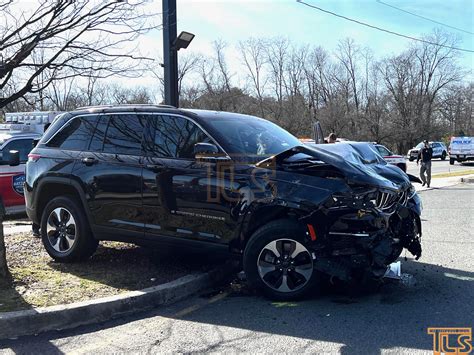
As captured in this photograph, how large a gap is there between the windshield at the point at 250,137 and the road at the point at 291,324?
5.03 ft

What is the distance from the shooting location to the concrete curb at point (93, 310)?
4086 millimetres

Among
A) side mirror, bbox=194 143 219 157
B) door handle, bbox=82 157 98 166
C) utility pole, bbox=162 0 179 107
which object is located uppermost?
utility pole, bbox=162 0 179 107

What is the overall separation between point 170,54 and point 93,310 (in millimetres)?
4914

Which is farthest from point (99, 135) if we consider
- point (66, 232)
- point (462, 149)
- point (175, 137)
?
point (462, 149)

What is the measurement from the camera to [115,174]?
5520 millimetres

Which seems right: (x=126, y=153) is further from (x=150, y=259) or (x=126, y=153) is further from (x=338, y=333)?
(x=338, y=333)

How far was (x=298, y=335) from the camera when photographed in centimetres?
395

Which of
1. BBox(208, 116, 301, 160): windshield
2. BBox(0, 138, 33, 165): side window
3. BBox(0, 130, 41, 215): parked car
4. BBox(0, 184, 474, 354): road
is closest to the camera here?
BBox(0, 184, 474, 354): road

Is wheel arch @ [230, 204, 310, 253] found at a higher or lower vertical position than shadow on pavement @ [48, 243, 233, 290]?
higher

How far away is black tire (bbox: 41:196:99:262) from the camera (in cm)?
582

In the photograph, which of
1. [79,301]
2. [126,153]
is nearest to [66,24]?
[126,153]

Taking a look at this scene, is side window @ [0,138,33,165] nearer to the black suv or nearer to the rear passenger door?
the black suv

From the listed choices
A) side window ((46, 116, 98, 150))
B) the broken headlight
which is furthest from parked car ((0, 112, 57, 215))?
the broken headlight

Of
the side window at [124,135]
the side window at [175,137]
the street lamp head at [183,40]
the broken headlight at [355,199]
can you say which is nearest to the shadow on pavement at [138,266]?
the side window at [175,137]
